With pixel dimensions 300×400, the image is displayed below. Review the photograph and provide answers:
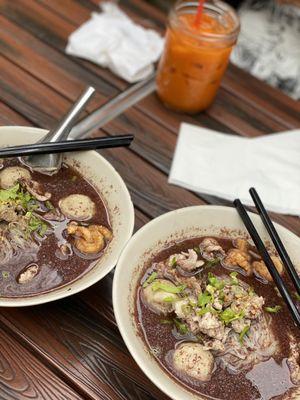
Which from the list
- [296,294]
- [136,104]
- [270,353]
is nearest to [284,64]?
[136,104]

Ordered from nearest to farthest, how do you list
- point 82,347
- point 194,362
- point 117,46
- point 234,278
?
point 194,362
point 82,347
point 234,278
point 117,46

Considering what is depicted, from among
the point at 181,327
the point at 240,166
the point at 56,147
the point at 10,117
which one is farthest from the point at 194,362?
the point at 10,117

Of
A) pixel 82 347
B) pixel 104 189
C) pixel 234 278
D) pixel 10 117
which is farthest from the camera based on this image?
pixel 10 117

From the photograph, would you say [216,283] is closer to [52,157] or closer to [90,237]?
[90,237]

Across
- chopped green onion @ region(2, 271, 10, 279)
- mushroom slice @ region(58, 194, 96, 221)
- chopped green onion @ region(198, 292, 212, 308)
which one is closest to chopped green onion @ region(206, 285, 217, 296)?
chopped green onion @ region(198, 292, 212, 308)

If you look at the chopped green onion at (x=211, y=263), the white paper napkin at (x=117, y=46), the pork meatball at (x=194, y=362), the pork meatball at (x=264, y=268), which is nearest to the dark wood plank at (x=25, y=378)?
the pork meatball at (x=194, y=362)

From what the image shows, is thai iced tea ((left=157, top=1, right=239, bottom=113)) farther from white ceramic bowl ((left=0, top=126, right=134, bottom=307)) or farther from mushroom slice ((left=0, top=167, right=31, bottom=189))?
mushroom slice ((left=0, top=167, right=31, bottom=189))

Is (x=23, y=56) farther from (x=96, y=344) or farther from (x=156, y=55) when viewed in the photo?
(x=96, y=344)
